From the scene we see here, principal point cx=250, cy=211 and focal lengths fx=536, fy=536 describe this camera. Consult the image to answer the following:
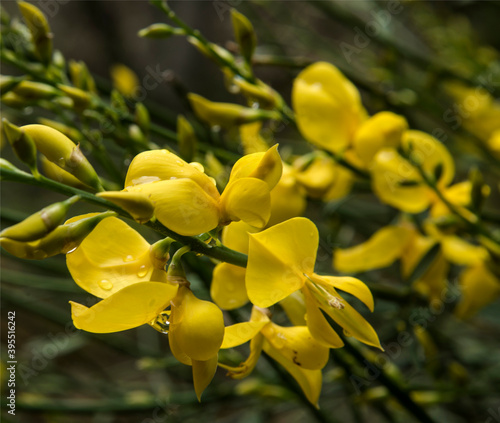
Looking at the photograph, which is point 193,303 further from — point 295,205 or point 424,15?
point 424,15

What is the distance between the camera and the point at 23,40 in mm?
656

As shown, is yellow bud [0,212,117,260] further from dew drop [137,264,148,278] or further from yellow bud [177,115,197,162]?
yellow bud [177,115,197,162]

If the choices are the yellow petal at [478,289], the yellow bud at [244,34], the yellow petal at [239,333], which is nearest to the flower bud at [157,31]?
the yellow bud at [244,34]

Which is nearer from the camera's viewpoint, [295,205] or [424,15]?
[295,205]

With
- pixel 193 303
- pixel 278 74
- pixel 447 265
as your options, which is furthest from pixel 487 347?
pixel 278 74

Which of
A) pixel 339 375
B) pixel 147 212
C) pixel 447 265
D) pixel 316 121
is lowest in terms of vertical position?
pixel 339 375

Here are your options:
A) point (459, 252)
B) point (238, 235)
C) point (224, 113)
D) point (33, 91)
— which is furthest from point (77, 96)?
point (459, 252)

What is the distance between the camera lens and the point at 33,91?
566 millimetres

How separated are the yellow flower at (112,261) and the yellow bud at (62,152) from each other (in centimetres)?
4

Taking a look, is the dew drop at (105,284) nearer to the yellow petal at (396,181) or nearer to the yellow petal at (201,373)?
the yellow petal at (201,373)

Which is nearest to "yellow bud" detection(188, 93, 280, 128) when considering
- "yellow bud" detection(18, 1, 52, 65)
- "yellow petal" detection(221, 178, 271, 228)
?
"yellow bud" detection(18, 1, 52, 65)

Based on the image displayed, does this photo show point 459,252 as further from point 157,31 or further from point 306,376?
point 157,31

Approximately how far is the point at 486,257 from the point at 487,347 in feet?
1.55

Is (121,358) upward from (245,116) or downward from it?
downward
